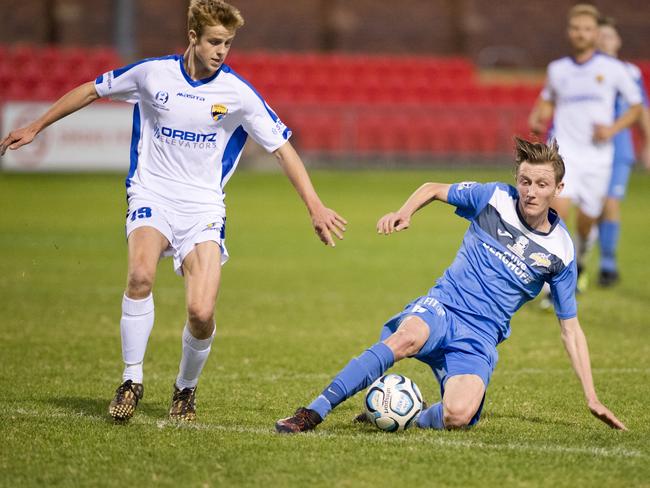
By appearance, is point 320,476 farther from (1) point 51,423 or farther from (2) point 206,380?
(2) point 206,380

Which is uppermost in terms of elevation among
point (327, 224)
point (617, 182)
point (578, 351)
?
point (327, 224)

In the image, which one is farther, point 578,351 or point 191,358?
point 191,358

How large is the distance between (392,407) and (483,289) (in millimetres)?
909

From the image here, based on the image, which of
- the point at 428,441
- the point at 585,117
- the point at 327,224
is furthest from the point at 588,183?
the point at 428,441

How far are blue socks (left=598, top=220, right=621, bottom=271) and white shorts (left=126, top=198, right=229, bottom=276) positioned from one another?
719 centimetres

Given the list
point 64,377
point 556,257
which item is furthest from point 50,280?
point 556,257

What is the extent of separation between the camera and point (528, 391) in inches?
280

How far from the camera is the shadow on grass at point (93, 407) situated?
615cm

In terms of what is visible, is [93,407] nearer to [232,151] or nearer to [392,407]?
[232,151]

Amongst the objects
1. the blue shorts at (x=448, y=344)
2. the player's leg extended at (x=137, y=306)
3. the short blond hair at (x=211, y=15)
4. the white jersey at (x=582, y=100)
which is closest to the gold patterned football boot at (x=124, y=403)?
the player's leg extended at (x=137, y=306)

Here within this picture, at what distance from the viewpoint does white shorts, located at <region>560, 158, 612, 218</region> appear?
11.2m

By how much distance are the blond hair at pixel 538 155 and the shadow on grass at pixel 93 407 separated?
8.06 ft

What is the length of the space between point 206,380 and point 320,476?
8.58 ft

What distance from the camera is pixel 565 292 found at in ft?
19.7
